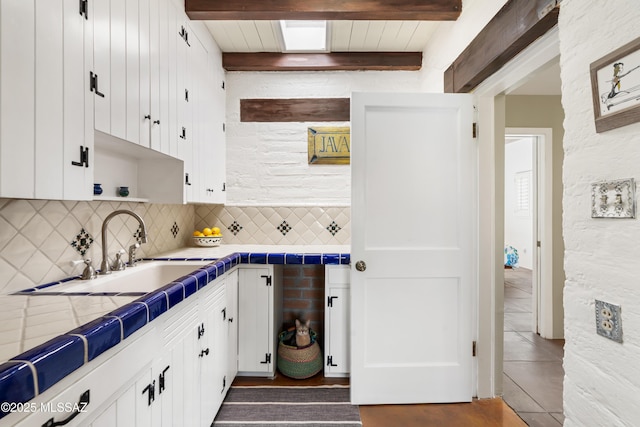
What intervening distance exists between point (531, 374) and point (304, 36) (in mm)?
3443

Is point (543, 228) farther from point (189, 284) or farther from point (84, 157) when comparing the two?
point (84, 157)

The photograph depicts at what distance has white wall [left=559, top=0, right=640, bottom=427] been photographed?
96 centimetres

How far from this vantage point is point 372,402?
2.09m

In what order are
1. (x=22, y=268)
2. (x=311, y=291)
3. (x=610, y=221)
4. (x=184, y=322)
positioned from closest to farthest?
(x=610, y=221)
(x=22, y=268)
(x=184, y=322)
(x=311, y=291)

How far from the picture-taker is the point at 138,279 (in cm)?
178

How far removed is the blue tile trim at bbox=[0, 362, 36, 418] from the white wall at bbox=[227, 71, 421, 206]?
8.13ft

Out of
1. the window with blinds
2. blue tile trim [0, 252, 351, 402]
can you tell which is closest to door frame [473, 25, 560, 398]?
blue tile trim [0, 252, 351, 402]

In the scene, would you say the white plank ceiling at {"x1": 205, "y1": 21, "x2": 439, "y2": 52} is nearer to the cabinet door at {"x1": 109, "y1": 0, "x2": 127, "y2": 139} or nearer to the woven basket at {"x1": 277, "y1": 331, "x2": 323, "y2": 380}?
the cabinet door at {"x1": 109, "y1": 0, "x2": 127, "y2": 139}

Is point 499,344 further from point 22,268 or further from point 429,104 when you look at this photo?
point 22,268

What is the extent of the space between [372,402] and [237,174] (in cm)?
226

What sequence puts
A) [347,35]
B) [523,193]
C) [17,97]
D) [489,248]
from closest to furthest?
[17,97] < [489,248] < [347,35] < [523,193]

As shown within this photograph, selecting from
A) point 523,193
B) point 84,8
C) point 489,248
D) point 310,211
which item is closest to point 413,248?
point 489,248

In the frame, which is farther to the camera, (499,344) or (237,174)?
(237,174)

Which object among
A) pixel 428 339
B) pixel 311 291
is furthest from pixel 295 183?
pixel 428 339
